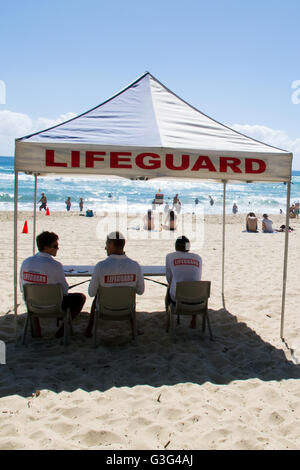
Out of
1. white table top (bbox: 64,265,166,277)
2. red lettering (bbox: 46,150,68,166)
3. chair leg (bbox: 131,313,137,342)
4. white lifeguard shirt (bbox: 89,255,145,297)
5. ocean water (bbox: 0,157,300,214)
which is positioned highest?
ocean water (bbox: 0,157,300,214)

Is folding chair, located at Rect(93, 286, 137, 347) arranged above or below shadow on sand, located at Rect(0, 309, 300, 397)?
above

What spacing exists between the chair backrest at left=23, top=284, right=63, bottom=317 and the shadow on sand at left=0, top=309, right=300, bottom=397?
0.41m

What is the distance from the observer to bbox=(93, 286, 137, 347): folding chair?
174 inches

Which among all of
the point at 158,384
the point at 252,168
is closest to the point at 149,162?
the point at 252,168

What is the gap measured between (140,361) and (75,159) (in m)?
2.17

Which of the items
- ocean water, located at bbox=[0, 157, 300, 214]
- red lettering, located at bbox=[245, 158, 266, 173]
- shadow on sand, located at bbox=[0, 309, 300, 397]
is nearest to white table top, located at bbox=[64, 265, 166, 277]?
shadow on sand, located at bbox=[0, 309, 300, 397]

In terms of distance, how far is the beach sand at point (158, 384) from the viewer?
2.91m

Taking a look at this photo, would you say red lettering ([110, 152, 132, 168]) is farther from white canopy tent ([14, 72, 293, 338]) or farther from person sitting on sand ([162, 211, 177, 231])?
person sitting on sand ([162, 211, 177, 231])

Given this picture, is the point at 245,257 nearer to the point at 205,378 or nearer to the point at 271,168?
the point at 271,168

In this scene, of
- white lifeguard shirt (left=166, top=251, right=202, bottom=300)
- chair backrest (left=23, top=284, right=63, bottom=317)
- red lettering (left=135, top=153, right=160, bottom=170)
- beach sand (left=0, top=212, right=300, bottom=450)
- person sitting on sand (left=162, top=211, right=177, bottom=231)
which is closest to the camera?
beach sand (left=0, top=212, right=300, bottom=450)

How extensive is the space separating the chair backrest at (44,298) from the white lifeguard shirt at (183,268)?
1.34 meters

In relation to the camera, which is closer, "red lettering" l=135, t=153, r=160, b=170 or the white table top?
"red lettering" l=135, t=153, r=160, b=170

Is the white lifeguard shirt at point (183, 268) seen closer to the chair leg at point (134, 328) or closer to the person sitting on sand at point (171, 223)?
the chair leg at point (134, 328)

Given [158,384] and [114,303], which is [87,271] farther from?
[158,384]
